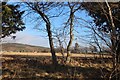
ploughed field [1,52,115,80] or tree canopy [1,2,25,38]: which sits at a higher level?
tree canopy [1,2,25,38]

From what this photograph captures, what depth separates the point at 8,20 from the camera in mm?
12094

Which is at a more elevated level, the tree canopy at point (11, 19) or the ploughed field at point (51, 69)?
the tree canopy at point (11, 19)

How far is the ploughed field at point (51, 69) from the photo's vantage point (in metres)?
11.0

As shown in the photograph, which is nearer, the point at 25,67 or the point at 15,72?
the point at 15,72

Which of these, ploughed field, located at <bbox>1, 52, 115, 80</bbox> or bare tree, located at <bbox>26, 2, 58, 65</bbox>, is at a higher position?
bare tree, located at <bbox>26, 2, 58, 65</bbox>

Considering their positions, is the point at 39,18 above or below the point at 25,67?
above

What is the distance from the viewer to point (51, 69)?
12070mm

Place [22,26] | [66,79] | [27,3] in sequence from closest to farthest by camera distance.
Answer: [66,79] → [27,3] → [22,26]

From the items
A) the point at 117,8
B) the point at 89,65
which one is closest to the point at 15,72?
the point at 89,65

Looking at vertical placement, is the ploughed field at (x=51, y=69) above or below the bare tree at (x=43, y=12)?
below

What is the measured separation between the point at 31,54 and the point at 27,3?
4.60 m

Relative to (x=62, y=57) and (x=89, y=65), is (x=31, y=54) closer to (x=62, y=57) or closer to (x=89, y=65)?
(x=62, y=57)

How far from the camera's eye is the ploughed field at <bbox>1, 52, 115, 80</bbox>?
432 inches

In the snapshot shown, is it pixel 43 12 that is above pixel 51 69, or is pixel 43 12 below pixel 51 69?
above
